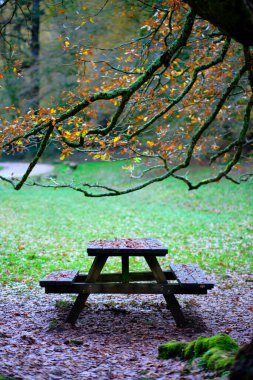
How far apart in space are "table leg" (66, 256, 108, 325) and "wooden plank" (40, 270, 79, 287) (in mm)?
267

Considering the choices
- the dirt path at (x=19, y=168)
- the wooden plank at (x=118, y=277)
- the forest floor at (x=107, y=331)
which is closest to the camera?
the forest floor at (x=107, y=331)

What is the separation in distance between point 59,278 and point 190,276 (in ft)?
5.94

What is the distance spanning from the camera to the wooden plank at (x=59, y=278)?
6484 mm

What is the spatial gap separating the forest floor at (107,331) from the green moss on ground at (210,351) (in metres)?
0.09

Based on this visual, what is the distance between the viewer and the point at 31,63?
119ft

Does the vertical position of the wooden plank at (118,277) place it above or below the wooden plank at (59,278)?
below

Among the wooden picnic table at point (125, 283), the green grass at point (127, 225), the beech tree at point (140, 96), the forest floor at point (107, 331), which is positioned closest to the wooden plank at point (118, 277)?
the wooden picnic table at point (125, 283)

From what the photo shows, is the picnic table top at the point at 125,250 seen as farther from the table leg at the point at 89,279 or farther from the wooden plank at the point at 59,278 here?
the wooden plank at the point at 59,278

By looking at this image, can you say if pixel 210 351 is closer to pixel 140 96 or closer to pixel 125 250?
pixel 125 250

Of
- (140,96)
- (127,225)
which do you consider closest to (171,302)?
(140,96)

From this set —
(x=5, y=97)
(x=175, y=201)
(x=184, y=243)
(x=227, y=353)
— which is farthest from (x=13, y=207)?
(x=227, y=353)

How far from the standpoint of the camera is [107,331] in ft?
21.4

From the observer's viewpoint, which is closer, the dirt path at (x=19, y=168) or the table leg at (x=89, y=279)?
the table leg at (x=89, y=279)

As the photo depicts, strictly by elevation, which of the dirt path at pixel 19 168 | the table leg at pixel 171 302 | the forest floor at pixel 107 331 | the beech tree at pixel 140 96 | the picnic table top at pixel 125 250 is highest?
the beech tree at pixel 140 96
